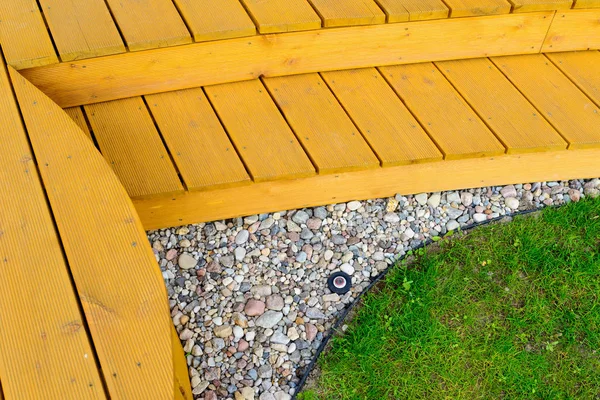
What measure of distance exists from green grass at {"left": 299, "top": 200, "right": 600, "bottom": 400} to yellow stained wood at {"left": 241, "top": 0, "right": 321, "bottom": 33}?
3.17 ft

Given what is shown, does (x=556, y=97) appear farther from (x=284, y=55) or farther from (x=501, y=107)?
(x=284, y=55)

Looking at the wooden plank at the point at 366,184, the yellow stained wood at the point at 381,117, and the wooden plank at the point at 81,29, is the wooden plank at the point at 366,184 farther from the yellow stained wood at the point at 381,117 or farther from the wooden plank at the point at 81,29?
the wooden plank at the point at 81,29

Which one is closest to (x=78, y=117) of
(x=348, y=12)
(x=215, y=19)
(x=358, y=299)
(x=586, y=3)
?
(x=215, y=19)

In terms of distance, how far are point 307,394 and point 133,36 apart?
4.57 ft

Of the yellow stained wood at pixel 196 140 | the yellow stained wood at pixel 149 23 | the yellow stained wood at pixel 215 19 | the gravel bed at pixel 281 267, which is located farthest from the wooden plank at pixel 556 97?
the yellow stained wood at pixel 149 23

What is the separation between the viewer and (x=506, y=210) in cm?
254

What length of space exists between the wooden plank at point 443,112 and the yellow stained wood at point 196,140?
0.75 metres

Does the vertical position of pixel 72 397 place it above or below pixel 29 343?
below

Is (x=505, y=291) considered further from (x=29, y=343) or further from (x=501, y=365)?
(x=29, y=343)

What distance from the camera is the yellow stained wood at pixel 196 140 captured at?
229 cm

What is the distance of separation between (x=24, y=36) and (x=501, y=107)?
183 cm

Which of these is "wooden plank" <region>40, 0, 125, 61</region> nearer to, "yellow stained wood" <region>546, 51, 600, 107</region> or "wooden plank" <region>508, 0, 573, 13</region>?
"wooden plank" <region>508, 0, 573, 13</region>

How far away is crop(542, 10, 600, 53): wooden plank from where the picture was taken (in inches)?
107

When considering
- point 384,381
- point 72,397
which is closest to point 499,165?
point 384,381
